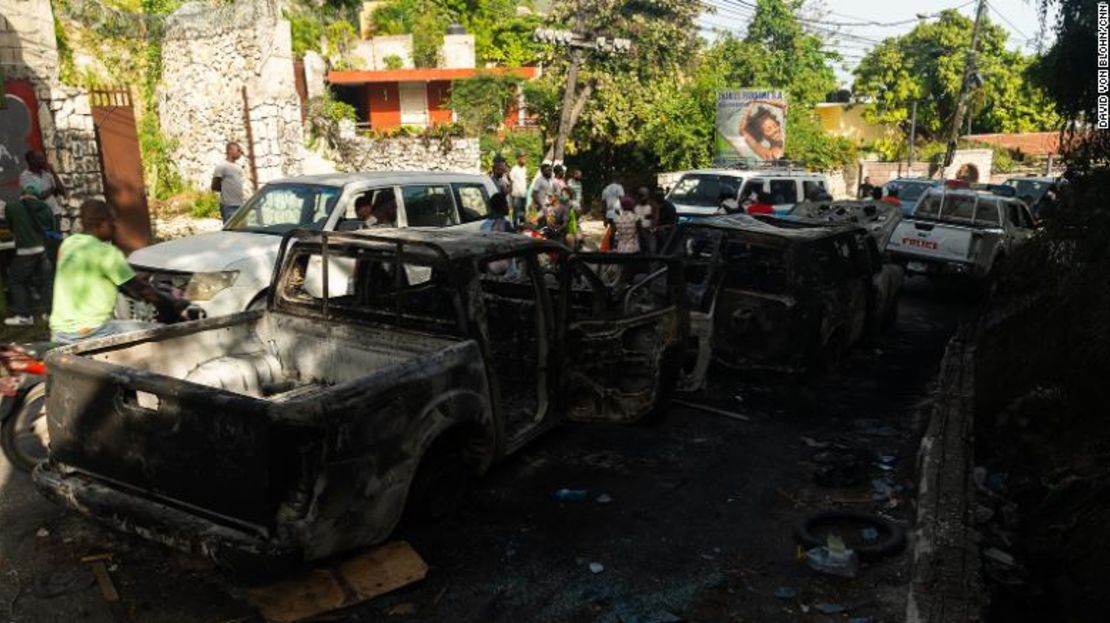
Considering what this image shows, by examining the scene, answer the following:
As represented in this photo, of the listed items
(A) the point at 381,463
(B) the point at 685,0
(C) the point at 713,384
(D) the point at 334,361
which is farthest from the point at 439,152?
(A) the point at 381,463

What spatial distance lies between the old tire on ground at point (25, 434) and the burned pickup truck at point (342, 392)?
1105mm

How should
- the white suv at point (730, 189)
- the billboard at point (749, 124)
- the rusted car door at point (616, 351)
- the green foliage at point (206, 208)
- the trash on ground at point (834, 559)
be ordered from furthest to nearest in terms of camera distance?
the billboard at point (749, 124)
the green foliage at point (206, 208)
the white suv at point (730, 189)
the rusted car door at point (616, 351)
the trash on ground at point (834, 559)

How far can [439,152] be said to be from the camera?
2297cm

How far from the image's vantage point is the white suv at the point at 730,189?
15.2 metres

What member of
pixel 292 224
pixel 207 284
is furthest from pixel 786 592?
pixel 292 224

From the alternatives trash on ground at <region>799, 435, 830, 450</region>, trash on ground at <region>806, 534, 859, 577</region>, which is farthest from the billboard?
trash on ground at <region>806, 534, 859, 577</region>

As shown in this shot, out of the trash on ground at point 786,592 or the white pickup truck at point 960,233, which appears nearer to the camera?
the trash on ground at point 786,592

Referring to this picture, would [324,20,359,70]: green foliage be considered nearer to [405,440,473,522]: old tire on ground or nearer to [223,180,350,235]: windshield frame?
[223,180,350,235]: windshield frame

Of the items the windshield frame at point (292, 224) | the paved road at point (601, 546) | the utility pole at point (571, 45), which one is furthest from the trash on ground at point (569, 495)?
the utility pole at point (571, 45)

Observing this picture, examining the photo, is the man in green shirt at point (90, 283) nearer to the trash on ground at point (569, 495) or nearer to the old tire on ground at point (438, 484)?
the old tire on ground at point (438, 484)

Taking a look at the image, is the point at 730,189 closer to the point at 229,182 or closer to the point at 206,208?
the point at 229,182

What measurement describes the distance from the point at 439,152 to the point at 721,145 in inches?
475

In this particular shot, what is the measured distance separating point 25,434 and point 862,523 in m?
5.82

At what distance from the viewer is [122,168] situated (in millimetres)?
14117
